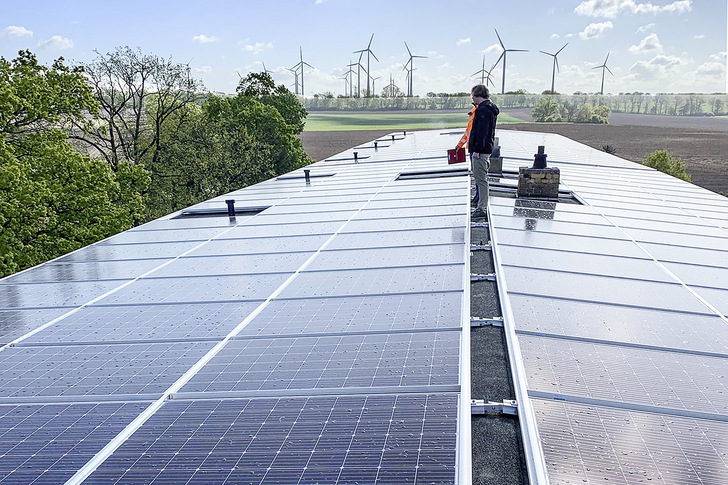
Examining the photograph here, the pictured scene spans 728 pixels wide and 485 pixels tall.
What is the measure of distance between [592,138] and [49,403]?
133m

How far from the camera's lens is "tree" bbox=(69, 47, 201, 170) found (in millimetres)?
44812

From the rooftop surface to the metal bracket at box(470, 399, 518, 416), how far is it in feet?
0.58

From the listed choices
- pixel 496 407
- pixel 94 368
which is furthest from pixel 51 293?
pixel 496 407

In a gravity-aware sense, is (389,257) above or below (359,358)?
above

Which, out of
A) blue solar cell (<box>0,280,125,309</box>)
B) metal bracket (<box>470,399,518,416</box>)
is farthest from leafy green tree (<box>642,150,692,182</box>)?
metal bracket (<box>470,399,518,416</box>)

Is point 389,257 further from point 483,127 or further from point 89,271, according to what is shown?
point 89,271

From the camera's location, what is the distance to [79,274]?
9742 mm


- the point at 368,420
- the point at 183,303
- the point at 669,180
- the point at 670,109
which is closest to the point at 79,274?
the point at 183,303

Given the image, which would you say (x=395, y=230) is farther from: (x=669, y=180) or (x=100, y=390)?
(x=669, y=180)

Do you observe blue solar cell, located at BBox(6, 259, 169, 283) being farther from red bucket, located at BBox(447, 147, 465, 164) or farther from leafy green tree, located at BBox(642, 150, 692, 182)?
leafy green tree, located at BBox(642, 150, 692, 182)

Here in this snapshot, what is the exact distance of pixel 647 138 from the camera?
12600 centimetres

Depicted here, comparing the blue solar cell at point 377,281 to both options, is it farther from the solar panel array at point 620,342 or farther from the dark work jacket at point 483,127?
the dark work jacket at point 483,127

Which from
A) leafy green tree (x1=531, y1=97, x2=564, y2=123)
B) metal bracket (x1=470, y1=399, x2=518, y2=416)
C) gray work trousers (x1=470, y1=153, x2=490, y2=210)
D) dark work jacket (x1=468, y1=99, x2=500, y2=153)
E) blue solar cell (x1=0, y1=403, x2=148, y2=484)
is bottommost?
metal bracket (x1=470, y1=399, x2=518, y2=416)

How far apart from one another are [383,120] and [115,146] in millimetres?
117017
